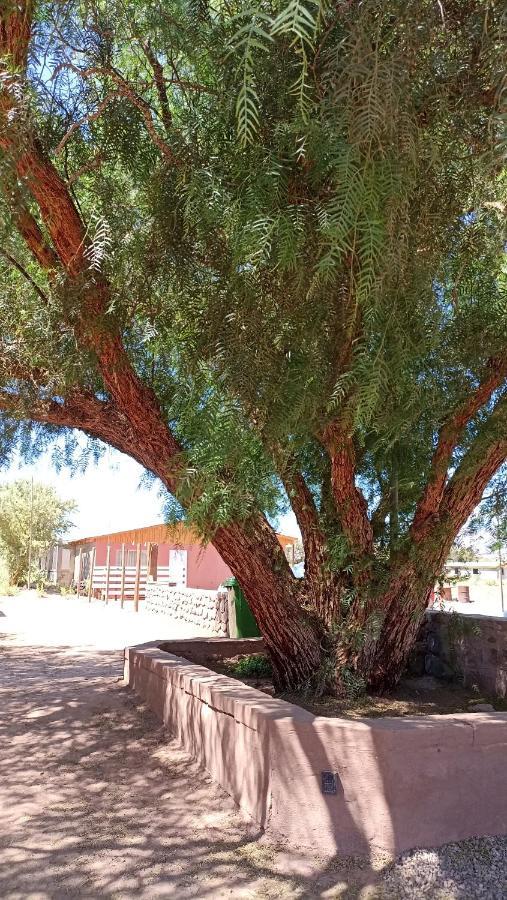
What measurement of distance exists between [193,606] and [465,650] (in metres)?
9.41

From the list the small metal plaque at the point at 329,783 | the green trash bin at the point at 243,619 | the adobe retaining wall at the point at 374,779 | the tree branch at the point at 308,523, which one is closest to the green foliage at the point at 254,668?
the tree branch at the point at 308,523

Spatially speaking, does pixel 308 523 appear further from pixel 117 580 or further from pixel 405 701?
pixel 117 580

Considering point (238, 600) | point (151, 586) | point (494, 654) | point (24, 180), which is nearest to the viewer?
point (24, 180)

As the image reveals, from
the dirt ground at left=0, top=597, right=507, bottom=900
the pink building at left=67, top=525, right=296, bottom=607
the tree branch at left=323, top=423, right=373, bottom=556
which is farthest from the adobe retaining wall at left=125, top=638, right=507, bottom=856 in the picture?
the pink building at left=67, top=525, right=296, bottom=607


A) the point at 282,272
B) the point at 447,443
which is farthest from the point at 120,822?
the point at 447,443

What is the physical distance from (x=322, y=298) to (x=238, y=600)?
774 centimetres

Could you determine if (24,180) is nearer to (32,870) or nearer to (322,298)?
(322,298)

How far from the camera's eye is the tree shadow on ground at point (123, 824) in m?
3.66

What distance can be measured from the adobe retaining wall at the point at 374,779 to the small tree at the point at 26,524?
32953 mm

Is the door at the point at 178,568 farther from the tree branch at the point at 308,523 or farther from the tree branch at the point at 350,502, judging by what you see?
the tree branch at the point at 350,502

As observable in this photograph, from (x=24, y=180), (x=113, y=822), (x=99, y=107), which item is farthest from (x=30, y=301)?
(x=113, y=822)

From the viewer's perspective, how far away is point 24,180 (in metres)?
3.79

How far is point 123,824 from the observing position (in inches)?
175

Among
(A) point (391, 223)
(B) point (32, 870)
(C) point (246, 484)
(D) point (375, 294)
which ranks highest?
(A) point (391, 223)
